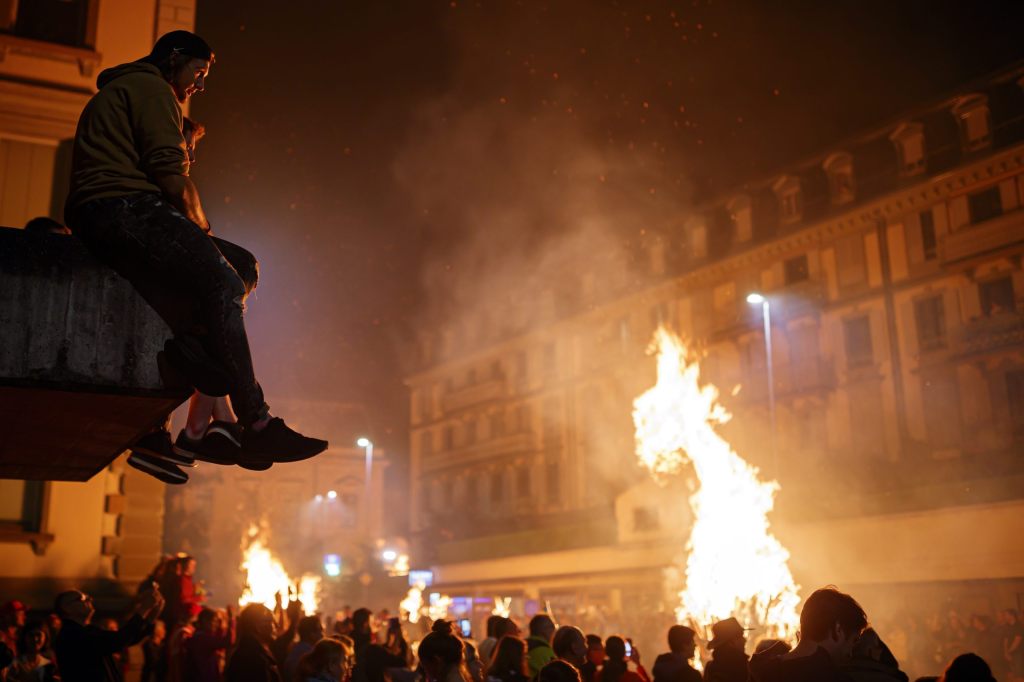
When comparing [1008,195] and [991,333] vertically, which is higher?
[1008,195]

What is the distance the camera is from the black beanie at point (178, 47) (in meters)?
3.44

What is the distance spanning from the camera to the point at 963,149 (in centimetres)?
3244

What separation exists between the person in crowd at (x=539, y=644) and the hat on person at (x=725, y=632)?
167 centimetres

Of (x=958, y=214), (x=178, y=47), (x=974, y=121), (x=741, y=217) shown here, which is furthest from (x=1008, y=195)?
(x=178, y=47)

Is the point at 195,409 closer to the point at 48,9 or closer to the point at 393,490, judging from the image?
the point at 48,9

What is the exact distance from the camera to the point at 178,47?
11.3 ft

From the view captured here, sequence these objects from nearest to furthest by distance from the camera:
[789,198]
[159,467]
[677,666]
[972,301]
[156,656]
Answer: [159,467] → [677,666] → [156,656] → [972,301] → [789,198]

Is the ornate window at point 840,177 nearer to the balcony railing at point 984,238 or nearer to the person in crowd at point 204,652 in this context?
the balcony railing at point 984,238

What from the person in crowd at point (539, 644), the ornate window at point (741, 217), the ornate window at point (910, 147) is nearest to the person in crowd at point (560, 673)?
the person in crowd at point (539, 644)

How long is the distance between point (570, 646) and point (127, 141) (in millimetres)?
5819

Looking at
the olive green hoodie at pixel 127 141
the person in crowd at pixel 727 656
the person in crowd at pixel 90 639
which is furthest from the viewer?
the person in crowd at pixel 727 656

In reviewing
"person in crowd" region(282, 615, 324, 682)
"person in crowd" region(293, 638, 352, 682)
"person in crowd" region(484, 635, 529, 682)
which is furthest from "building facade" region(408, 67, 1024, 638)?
"person in crowd" region(293, 638, 352, 682)

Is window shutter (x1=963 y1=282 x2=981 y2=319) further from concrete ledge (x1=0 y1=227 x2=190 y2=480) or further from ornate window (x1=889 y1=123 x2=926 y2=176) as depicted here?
concrete ledge (x1=0 y1=227 x2=190 y2=480)

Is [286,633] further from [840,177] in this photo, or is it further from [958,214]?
[840,177]
